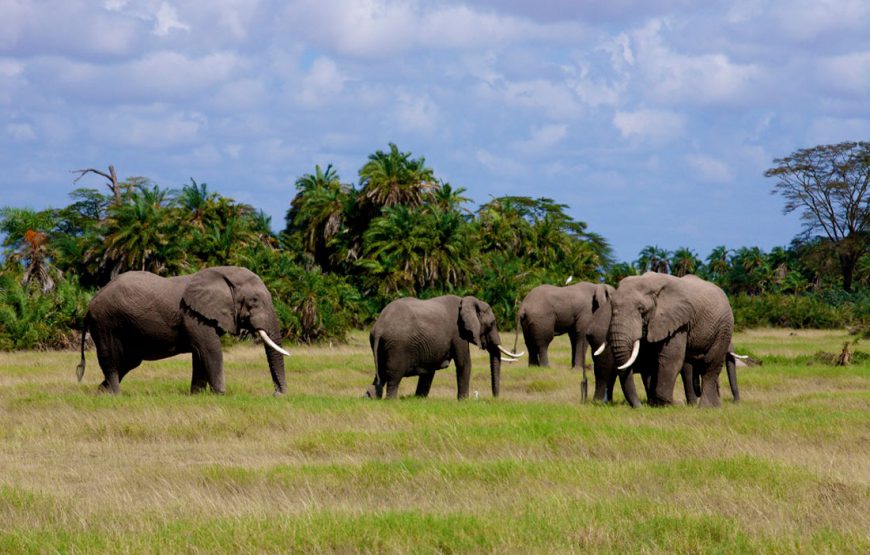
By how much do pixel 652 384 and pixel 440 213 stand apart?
110 feet

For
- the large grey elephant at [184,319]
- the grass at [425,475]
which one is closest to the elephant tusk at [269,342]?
the large grey elephant at [184,319]

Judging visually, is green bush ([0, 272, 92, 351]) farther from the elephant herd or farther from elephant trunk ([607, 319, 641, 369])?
elephant trunk ([607, 319, 641, 369])

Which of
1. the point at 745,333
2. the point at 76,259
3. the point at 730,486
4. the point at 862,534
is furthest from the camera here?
the point at 745,333

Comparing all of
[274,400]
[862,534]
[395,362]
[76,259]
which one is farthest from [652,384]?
[76,259]

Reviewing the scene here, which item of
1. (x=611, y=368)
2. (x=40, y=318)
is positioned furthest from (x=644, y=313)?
(x=40, y=318)

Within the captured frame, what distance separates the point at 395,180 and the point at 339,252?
4921mm

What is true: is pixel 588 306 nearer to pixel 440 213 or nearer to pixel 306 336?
pixel 306 336

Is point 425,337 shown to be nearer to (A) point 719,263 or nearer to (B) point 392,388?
(B) point 392,388

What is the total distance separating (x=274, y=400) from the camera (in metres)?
16.6

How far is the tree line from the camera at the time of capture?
3784cm

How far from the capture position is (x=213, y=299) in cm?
1814

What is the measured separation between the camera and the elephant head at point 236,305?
59.4ft

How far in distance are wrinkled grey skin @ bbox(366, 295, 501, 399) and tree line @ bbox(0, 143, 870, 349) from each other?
59.2ft

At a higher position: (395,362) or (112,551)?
(395,362)
